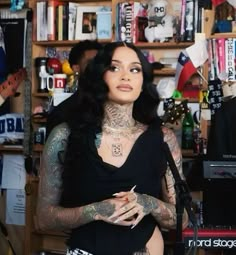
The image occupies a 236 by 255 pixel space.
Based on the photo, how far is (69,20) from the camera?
3852 mm

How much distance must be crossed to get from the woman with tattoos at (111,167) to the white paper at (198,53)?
1.68 metres

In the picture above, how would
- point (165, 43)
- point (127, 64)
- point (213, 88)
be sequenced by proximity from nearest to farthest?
1. point (127, 64)
2. point (213, 88)
3. point (165, 43)

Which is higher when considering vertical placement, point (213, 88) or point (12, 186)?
point (213, 88)

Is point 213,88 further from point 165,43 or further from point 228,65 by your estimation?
A: point 165,43

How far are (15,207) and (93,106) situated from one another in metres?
2.81

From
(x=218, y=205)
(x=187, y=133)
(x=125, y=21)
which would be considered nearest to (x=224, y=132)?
(x=218, y=205)

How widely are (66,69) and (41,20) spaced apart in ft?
1.31

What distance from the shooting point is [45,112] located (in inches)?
153

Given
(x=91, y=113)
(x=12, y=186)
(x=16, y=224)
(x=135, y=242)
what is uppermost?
(x=91, y=113)

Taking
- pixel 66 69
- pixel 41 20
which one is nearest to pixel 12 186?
pixel 66 69

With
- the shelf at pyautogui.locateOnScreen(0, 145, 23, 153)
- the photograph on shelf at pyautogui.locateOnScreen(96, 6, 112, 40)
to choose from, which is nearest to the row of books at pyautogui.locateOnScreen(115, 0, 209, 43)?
the photograph on shelf at pyautogui.locateOnScreen(96, 6, 112, 40)

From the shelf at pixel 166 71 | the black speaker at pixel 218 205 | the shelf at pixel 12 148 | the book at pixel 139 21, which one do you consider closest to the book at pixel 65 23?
the book at pixel 139 21

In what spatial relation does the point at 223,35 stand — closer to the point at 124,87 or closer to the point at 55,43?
the point at 55,43

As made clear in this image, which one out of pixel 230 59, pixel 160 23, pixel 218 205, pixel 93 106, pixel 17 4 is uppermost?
pixel 17 4
